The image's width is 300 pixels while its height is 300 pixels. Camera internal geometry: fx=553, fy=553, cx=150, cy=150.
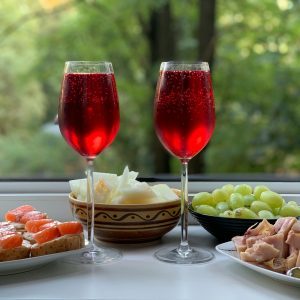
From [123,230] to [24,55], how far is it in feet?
11.0

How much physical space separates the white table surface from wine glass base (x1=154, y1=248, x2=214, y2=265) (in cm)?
1

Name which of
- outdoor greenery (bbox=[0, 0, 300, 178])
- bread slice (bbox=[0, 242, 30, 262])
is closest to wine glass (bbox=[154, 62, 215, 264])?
bread slice (bbox=[0, 242, 30, 262])

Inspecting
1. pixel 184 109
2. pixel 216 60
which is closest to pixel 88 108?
pixel 184 109

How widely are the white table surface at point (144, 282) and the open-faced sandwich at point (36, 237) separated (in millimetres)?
36

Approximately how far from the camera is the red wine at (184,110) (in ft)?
2.68

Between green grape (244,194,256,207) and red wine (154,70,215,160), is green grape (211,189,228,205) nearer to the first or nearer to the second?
green grape (244,194,256,207)

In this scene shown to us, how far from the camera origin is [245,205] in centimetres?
96

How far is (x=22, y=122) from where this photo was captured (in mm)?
4383

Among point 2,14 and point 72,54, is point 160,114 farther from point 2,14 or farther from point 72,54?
point 2,14

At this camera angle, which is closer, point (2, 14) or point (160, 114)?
point (160, 114)

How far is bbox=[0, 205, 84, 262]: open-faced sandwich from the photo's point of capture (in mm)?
753

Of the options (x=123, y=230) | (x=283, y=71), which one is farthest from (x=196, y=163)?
(x=123, y=230)

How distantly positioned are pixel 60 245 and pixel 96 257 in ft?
0.28

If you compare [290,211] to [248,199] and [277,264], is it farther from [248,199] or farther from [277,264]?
[277,264]
